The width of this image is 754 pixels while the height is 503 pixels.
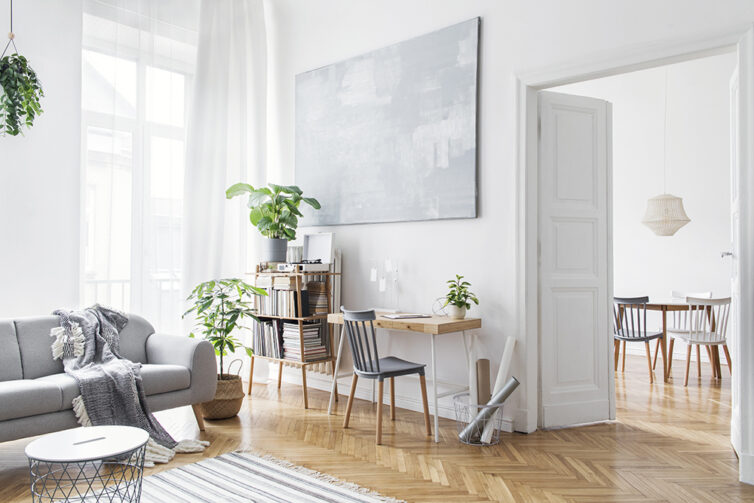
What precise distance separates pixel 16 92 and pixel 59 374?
6.29ft

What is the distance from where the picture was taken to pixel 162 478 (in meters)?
2.97

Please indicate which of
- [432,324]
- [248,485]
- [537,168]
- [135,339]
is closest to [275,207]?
[135,339]

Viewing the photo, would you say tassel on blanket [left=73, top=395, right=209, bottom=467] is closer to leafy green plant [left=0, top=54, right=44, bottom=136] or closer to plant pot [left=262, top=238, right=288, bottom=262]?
plant pot [left=262, top=238, right=288, bottom=262]

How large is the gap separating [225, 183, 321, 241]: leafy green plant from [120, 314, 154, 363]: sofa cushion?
4.14 ft

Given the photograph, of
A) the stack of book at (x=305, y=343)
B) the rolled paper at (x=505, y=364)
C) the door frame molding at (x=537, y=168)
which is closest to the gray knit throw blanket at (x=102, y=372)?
the stack of book at (x=305, y=343)

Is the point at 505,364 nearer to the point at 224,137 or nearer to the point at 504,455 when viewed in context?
the point at 504,455

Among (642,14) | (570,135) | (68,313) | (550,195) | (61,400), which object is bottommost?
(61,400)

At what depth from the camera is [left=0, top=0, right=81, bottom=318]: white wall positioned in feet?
13.6

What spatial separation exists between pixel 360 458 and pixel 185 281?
2500mm

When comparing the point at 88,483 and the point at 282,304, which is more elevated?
the point at 282,304

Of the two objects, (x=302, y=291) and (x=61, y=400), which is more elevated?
(x=302, y=291)

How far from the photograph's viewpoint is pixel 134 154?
16.0ft

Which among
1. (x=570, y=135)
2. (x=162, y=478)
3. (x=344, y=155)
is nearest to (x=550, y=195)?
(x=570, y=135)

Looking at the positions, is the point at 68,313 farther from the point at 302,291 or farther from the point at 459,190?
the point at 459,190
